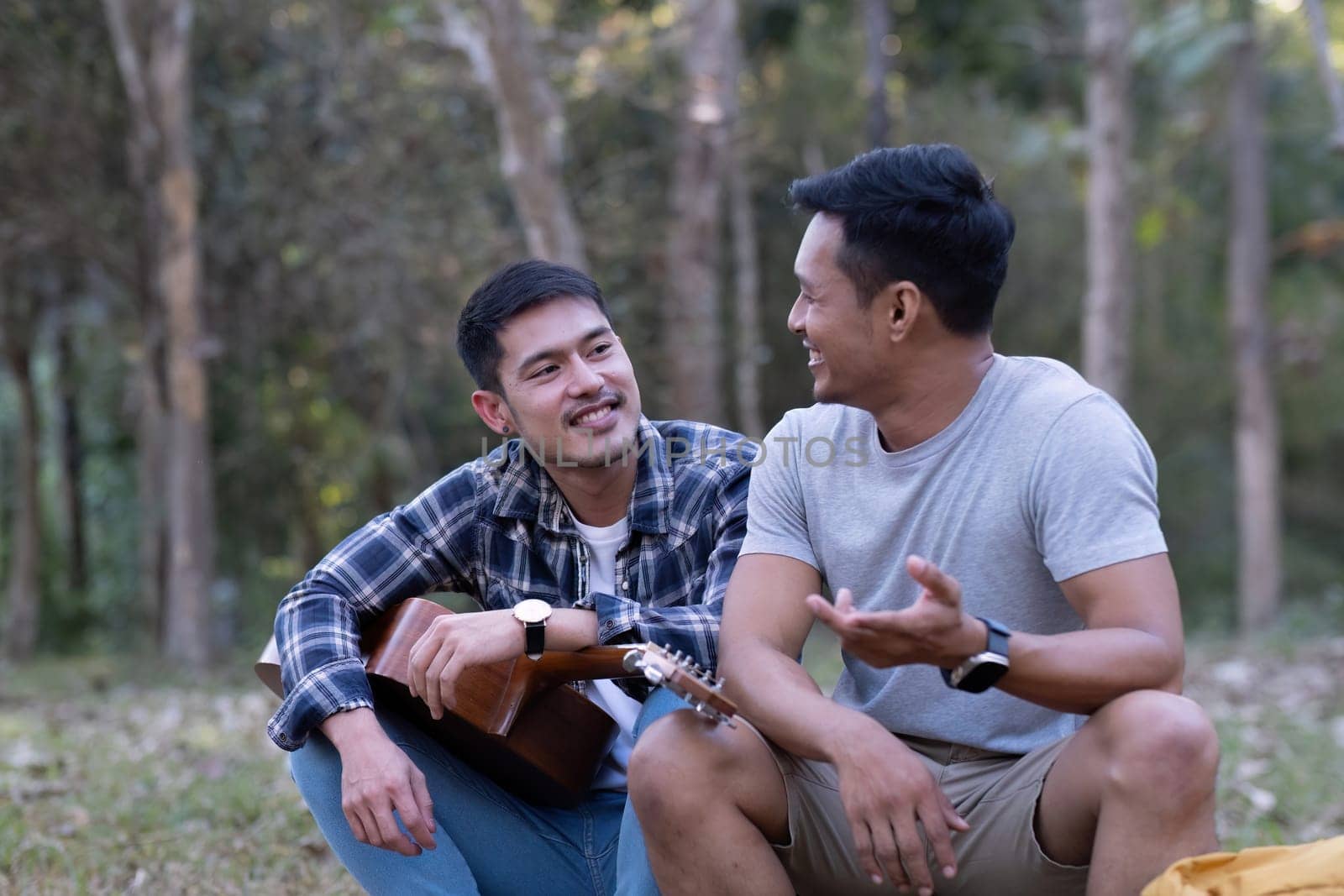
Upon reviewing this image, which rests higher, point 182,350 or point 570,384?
point 570,384

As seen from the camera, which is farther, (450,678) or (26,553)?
(26,553)

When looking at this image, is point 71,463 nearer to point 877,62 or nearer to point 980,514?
point 877,62

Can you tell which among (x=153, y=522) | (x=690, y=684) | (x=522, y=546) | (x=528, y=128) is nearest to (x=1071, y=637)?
(x=690, y=684)

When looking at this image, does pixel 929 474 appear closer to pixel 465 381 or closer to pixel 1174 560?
pixel 465 381

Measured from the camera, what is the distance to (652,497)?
117 inches

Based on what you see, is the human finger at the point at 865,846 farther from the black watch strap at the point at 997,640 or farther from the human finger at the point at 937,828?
the black watch strap at the point at 997,640

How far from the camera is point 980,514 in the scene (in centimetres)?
244

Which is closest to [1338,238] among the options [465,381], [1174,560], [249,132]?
[1174,560]

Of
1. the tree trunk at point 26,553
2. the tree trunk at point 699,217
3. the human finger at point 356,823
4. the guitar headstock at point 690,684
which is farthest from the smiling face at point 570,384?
the tree trunk at point 26,553

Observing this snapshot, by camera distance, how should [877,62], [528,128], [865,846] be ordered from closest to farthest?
[865,846]
[528,128]
[877,62]

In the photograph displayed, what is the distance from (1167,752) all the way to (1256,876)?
207mm

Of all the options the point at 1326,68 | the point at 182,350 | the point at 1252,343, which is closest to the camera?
the point at 1326,68

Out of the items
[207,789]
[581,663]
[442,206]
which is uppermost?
[442,206]

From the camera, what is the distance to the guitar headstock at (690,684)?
236cm
